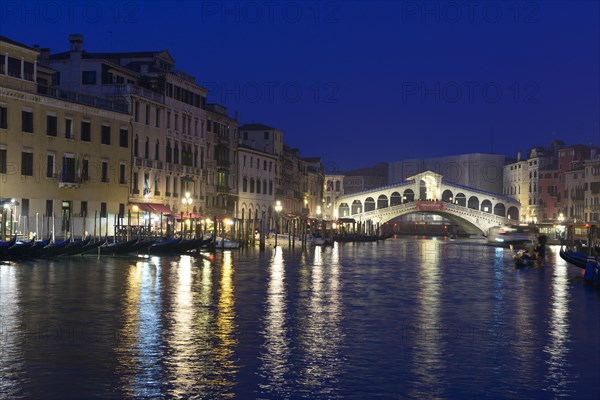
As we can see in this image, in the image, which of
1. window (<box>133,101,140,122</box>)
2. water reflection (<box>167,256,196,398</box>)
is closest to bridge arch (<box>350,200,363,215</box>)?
window (<box>133,101,140,122</box>)

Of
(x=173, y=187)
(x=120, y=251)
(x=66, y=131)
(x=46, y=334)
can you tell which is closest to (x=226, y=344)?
(x=46, y=334)

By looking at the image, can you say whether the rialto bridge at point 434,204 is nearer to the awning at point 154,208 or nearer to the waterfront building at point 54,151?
the awning at point 154,208

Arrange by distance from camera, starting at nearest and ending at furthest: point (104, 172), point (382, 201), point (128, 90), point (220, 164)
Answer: point (104, 172) → point (128, 90) → point (220, 164) → point (382, 201)

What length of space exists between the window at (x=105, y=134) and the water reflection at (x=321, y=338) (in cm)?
1900

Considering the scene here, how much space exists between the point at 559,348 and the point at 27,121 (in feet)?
89.7

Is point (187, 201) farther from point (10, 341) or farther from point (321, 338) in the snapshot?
point (10, 341)

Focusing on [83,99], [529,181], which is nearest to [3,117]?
[83,99]

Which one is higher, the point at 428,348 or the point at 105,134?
the point at 105,134

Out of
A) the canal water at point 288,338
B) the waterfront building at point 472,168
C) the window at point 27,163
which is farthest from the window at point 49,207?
the waterfront building at point 472,168

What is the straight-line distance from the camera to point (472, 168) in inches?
4791

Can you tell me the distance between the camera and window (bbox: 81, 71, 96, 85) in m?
44.2

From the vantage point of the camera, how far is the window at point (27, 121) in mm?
36469

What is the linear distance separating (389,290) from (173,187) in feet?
91.3

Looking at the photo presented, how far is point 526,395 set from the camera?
37.0 feet
